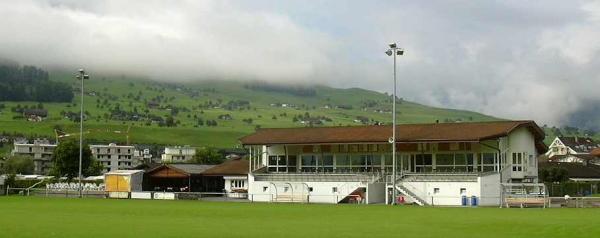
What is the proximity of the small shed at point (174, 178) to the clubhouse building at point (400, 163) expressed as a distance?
11.4 meters

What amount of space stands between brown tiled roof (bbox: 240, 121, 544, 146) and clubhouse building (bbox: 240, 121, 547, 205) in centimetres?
8

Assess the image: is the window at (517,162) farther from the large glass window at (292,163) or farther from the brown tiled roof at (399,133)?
the large glass window at (292,163)

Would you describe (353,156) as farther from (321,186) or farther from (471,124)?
(471,124)

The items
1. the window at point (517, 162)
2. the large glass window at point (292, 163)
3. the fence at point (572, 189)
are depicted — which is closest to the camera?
the window at point (517, 162)

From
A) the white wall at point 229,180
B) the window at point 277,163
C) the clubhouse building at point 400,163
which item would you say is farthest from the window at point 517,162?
the white wall at point 229,180

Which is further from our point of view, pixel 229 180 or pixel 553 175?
pixel 553 175

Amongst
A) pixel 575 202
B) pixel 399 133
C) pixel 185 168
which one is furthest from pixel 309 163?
pixel 575 202

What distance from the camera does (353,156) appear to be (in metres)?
75.1

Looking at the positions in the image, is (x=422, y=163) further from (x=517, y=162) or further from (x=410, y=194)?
(x=517, y=162)

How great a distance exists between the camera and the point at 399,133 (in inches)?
2859

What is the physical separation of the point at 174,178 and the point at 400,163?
94.7 feet

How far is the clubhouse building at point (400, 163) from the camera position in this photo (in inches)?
2584

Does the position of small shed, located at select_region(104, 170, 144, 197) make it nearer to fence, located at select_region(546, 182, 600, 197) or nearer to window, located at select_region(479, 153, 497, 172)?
window, located at select_region(479, 153, 497, 172)

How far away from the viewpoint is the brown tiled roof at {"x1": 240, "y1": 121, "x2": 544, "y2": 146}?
6775cm
